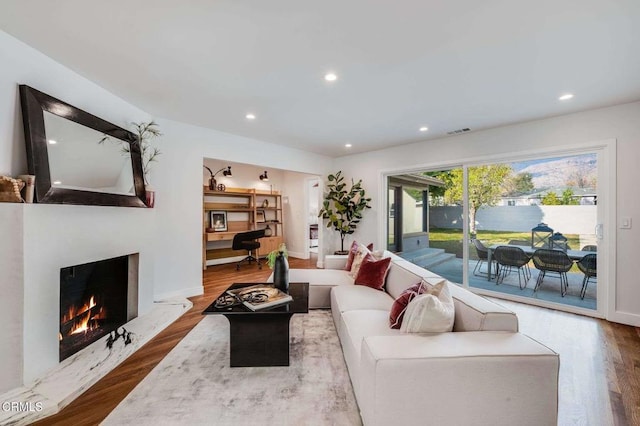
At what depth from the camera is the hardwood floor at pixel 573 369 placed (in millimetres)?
1694

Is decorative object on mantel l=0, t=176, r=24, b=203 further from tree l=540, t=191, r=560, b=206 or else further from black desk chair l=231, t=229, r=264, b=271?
tree l=540, t=191, r=560, b=206

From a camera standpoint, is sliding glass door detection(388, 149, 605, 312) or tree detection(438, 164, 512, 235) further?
tree detection(438, 164, 512, 235)

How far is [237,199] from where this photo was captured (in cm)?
691

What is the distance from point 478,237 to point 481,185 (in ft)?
2.79

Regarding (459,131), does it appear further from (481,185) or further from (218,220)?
(218,220)

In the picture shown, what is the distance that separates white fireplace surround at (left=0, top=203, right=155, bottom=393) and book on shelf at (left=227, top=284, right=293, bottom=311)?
133cm

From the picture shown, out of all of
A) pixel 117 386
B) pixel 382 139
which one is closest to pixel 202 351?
pixel 117 386

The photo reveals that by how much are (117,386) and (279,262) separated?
5.00 ft

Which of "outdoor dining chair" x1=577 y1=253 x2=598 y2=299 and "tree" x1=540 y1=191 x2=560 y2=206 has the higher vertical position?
"tree" x1=540 y1=191 x2=560 y2=206

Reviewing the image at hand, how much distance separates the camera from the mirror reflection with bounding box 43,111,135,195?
2193mm

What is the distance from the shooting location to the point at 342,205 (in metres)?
5.74

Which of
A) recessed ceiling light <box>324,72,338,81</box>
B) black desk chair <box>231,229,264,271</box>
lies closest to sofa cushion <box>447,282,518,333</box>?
recessed ceiling light <box>324,72,338,81</box>

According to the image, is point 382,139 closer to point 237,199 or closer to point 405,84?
point 405,84

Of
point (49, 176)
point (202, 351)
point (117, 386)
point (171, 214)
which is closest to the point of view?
point (117, 386)
